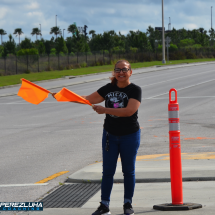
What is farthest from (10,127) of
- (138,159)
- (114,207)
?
(114,207)

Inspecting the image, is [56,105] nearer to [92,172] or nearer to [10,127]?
[10,127]

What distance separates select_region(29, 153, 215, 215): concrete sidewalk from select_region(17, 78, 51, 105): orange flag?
55.1 inches

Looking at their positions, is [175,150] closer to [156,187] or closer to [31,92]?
[156,187]

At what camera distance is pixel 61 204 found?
218 inches

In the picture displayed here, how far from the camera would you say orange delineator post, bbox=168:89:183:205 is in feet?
16.0

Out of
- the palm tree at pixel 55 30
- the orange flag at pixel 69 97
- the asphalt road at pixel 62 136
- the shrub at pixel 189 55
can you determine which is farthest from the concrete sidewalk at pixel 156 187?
the palm tree at pixel 55 30

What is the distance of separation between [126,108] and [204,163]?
3.27 meters

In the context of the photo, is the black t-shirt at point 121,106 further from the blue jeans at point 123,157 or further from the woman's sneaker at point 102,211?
the woman's sneaker at point 102,211

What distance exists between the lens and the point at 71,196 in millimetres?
5879

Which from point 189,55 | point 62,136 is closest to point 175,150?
point 62,136

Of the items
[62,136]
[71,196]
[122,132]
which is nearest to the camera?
[122,132]

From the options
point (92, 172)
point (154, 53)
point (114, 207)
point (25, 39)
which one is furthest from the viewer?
point (25, 39)

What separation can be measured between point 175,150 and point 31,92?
1.90m

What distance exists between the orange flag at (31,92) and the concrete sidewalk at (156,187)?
140cm
